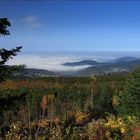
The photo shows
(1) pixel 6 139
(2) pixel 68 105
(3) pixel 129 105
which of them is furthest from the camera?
(2) pixel 68 105

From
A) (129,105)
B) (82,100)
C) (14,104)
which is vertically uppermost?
(14,104)

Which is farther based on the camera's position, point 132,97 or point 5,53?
point 132,97

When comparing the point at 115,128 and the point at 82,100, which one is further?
the point at 82,100

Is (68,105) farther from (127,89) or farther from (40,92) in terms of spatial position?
(127,89)

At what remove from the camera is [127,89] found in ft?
170

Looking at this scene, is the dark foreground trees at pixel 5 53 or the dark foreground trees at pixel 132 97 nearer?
the dark foreground trees at pixel 5 53

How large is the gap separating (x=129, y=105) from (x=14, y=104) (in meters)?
32.6

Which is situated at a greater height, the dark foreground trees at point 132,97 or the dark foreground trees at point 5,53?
the dark foreground trees at point 5,53

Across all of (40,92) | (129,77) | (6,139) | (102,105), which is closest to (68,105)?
(102,105)

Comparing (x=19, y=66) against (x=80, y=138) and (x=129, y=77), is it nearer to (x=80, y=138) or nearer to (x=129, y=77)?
(x=80, y=138)

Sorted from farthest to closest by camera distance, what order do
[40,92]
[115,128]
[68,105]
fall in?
[40,92] < [68,105] < [115,128]

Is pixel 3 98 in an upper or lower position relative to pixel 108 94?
upper

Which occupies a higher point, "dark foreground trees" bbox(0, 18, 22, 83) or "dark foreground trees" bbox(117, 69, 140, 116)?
"dark foreground trees" bbox(0, 18, 22, 83)

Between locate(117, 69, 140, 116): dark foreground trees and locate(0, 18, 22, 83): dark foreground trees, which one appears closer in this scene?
locate(0, 18, 22, 83): dark foreground trees
